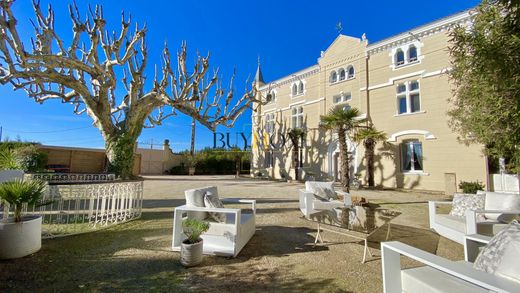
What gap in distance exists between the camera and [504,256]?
165 centimetres

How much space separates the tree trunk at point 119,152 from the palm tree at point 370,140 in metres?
12.0

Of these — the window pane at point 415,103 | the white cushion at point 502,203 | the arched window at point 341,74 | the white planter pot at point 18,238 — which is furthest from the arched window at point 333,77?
the white planter pot at point 18,238

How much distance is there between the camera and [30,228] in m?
3.29

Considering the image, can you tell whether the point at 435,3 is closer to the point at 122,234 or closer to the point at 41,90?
the point at 122,234

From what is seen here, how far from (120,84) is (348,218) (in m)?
15.1

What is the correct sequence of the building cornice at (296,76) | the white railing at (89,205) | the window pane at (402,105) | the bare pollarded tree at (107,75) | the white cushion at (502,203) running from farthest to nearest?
the building cornice at (296,76) → the window pane at (402,105) → the bare pollarded tree at (107,75) → the white railing at (89,205) → the white cushion at (502,203)

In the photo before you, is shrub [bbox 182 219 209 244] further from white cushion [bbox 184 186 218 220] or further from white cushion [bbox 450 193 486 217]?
white cushion [bbox 450 193 486 217]

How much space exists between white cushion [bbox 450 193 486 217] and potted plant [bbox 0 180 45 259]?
691cm

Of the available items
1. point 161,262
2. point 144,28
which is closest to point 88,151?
point 144,28

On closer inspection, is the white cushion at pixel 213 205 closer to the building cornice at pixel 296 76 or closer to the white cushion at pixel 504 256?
the white cushion at pixel 504 256

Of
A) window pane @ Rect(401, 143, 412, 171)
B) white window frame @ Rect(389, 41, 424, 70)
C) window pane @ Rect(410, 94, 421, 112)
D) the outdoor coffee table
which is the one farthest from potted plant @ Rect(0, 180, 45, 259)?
white window frame @ Rect(389, 41, 424, 70)

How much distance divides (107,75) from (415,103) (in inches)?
591

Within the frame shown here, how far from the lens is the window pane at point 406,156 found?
41.0 feet

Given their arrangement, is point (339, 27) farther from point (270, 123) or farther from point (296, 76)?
point (270, 123)
